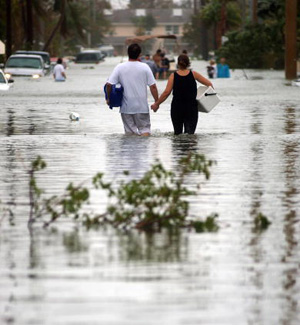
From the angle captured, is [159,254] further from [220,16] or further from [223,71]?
[220,16]

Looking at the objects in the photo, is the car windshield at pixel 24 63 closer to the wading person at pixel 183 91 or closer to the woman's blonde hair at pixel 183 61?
the wading person at pixel 183 91

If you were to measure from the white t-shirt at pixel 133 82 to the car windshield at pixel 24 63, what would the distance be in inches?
1563

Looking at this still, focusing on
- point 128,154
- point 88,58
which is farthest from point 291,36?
point 88,58

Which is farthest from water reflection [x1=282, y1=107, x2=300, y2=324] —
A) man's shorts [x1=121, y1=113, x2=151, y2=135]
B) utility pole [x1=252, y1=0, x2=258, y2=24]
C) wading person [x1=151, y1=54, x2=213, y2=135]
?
utility pole [x1=252, y1=0, x2=258, y2=24]

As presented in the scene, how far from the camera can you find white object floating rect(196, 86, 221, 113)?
22.0 m

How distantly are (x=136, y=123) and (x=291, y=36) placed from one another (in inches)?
1472

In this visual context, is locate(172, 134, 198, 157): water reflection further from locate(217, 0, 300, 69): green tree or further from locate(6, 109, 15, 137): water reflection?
locate(217, 0, 300, 69): green tree

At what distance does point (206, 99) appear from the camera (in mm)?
22125

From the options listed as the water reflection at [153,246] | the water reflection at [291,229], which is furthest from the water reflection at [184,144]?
the water reflection at [153,246]

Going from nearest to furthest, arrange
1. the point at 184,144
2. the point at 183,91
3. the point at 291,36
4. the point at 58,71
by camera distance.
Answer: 1. the point at 184,144
2. the point at 183,91
3. the point at 58,71
4. the point at 291,36

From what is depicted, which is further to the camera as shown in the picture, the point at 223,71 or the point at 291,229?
the point at 223,71

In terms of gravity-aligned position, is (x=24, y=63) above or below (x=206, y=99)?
below

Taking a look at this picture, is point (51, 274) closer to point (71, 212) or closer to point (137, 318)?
point (137, 318)

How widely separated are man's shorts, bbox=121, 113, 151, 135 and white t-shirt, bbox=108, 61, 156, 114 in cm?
28
